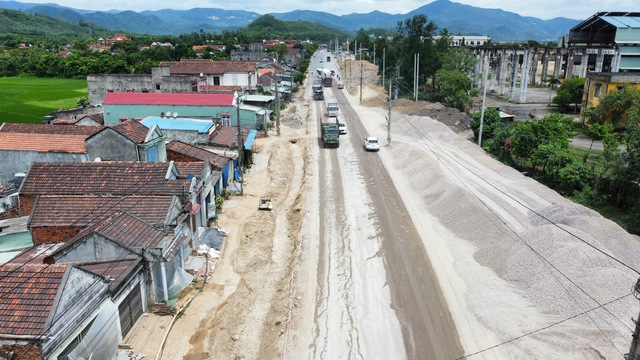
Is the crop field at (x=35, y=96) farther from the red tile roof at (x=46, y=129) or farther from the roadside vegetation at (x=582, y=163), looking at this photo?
the roadside vegetation at (x=582, y=163)

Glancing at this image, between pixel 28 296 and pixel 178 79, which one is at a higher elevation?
pixel 178 79

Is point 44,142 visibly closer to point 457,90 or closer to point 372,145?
point 372,145

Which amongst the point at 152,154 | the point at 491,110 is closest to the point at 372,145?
the point at 491,110

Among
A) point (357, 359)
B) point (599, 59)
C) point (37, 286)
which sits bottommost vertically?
point (357, 359)

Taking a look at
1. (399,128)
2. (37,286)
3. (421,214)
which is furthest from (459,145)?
(37,286)

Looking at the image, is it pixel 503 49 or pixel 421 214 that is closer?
pixel 421 214

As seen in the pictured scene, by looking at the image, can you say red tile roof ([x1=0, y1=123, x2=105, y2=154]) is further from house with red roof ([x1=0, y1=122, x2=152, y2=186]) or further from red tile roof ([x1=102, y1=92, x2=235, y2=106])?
red tile roof ([x1=102, y1=92, x2=235, y2=106])

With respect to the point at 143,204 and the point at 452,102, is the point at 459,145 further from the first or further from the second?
the point at 143,204
